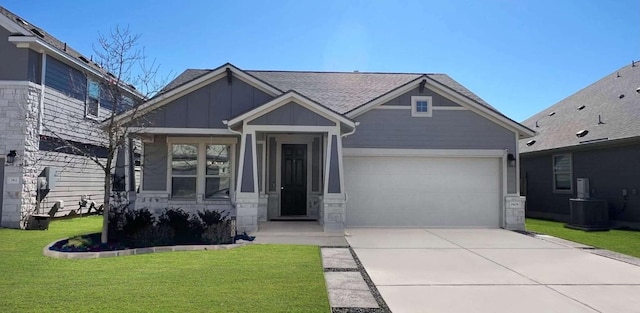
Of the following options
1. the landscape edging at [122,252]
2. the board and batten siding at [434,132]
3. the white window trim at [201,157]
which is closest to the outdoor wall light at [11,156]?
the white window trim at [201,157]

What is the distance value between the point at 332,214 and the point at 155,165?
5.29 metres

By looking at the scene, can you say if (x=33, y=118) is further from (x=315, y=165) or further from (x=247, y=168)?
(x=315, y=165)

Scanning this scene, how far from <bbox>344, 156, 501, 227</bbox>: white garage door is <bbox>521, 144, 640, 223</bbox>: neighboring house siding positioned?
4.00 metres

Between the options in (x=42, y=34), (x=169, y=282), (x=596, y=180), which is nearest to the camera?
(x=169, y=282)

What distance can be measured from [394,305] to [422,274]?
1681mm

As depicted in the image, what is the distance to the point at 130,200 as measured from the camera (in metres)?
11.5

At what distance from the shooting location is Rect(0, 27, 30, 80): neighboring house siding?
11312mm

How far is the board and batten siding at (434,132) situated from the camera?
469 inches

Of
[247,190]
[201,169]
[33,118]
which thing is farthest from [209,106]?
[33,118]

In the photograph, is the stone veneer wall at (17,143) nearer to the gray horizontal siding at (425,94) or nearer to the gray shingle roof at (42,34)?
the gray shingle roof at (42,34)

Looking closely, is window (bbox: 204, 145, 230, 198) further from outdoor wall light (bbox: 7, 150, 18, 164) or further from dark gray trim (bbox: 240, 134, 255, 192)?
outdoor wall light (bbox: 7, 150, 18, 164)

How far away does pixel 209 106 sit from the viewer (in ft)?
36.5

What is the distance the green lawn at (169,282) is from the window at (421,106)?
19.2ft

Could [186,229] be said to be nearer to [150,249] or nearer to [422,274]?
[150,249]
